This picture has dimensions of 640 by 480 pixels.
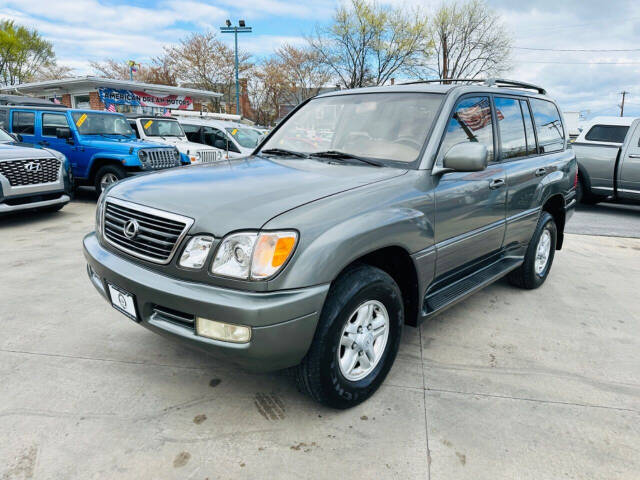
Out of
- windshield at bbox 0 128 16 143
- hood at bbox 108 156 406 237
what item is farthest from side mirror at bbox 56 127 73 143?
hood at bbox 108 156 406 237

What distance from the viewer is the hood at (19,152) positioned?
21.1ft

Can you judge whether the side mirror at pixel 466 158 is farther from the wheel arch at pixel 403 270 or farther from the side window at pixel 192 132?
the side window at pixel 192 132

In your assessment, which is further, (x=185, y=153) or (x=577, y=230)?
(x=185, y=153)

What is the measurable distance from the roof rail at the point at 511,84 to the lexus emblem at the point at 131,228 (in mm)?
2817

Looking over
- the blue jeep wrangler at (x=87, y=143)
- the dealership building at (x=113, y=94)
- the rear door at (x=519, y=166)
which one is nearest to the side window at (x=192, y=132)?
the blue jeep wrangler at (x=87, y=143)

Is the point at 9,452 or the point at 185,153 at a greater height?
the point at 185,153

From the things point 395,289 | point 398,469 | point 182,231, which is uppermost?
point 182,231

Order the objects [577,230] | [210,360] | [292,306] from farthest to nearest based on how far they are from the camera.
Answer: [577,230]
[210,360]
[292,306]

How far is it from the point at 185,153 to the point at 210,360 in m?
8.70

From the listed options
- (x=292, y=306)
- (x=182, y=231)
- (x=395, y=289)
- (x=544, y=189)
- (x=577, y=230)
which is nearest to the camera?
(x=292, y=306)

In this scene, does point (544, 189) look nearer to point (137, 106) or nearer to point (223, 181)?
point (223, 181)

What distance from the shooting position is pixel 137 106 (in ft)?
71.2

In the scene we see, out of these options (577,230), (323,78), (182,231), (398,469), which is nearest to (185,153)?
(577,230)

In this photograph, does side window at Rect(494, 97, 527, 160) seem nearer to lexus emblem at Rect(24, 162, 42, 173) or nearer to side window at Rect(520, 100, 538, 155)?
side window at Rect(520, 100, 538, 155)
